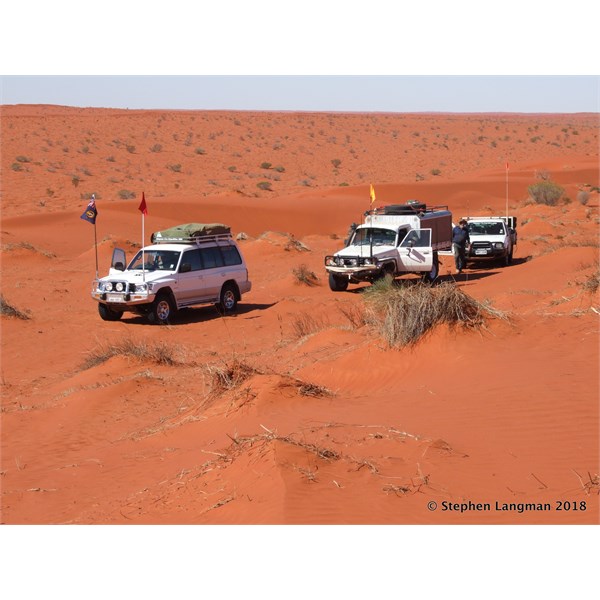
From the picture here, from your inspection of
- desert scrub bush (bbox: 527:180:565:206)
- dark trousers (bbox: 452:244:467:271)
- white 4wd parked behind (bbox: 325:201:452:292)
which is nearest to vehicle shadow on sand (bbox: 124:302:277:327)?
white 4wd parked behind (bbox: 325:201:452:292)

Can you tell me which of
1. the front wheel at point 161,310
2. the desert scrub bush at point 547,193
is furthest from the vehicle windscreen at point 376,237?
the desert scrub bush at point 547,193

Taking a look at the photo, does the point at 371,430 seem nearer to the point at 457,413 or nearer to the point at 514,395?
the point at 457,413

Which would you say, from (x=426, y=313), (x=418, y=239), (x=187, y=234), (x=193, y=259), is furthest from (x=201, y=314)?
(x=426, y=313)

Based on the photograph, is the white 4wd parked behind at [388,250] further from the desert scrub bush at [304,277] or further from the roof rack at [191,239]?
the roof rack at [191,239]

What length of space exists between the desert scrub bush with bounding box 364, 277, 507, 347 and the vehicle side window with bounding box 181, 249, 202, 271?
7810 mm

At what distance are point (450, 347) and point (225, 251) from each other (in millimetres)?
9577

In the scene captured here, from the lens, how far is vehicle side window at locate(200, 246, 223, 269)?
21469 millimetres

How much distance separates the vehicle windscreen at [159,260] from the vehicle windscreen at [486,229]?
11.7m

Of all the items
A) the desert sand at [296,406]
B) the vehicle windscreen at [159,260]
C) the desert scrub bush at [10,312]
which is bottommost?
the desert sand at [296,406]

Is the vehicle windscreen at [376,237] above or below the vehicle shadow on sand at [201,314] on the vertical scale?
above

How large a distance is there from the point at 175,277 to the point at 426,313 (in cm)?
826

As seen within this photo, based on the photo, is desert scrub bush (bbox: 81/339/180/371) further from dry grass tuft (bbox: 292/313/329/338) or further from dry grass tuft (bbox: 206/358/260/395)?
dry grass tuft (bbox: 206/358/260/395)

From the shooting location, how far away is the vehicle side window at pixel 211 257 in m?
21.5

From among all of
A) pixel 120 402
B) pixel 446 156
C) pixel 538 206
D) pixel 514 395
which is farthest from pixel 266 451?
pixel 446 156
